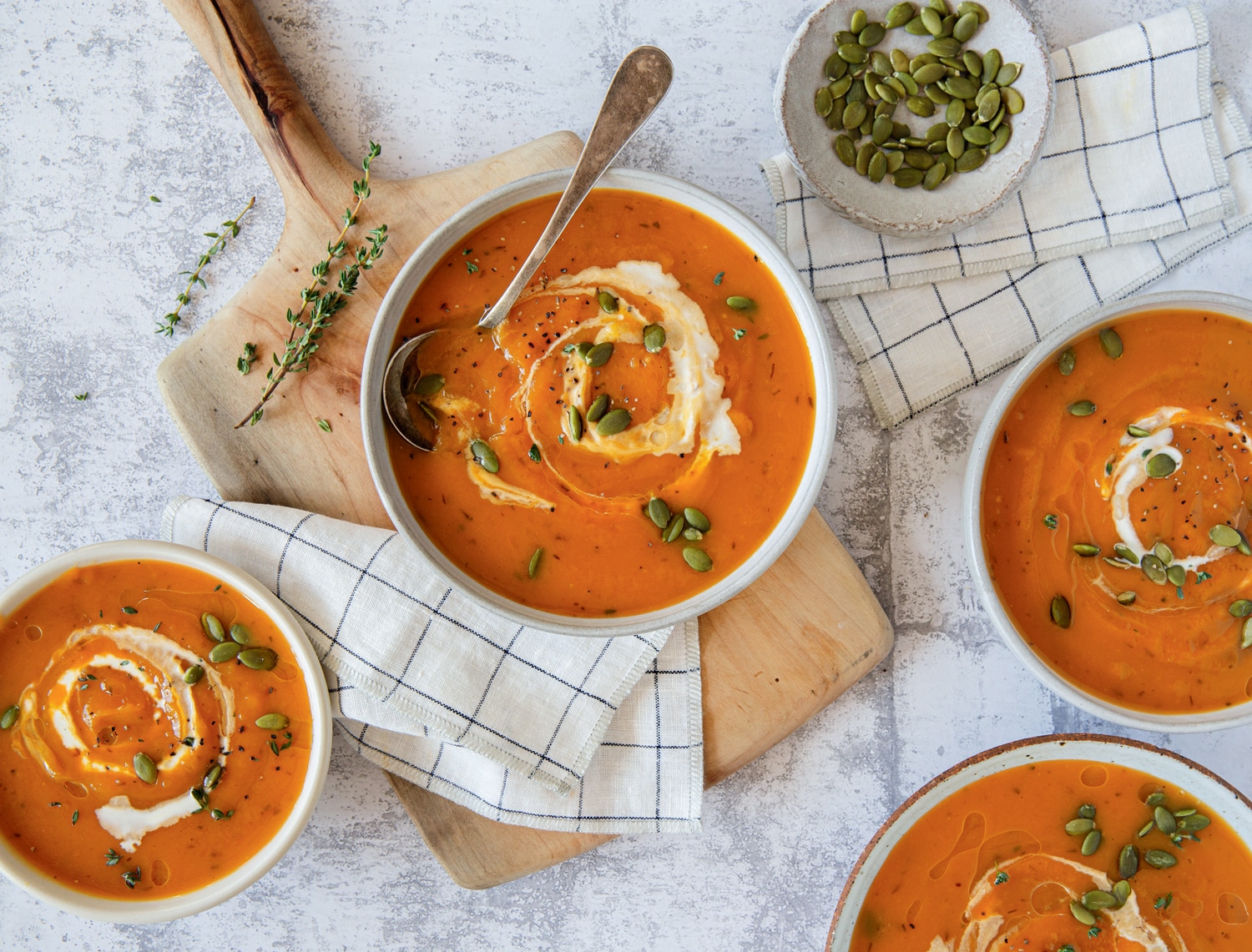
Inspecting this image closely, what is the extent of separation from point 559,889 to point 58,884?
4.19ft

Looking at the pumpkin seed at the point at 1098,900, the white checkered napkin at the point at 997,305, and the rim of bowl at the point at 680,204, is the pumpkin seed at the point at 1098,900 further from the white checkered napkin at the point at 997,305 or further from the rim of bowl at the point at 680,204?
the white checkered napkin at the point at 997,305

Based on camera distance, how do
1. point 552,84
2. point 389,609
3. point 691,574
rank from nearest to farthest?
point 691,574 → point 389,609 → point 552,84

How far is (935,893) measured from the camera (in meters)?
2.29

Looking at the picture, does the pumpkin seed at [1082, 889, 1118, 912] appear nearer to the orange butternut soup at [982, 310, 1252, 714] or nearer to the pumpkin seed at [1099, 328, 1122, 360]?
the orange butternut soup at [982, 310, 1252, 714]

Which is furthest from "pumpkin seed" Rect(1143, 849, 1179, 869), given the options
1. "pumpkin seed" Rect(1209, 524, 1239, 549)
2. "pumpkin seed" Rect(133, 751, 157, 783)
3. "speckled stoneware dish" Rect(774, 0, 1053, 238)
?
"pumpkin seed" Rect(133, 751, 157, 783)

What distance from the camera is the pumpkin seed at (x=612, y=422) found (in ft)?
6.63

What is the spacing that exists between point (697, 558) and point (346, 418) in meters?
1.00

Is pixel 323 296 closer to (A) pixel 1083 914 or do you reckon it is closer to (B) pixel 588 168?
(B) pixel 588 168

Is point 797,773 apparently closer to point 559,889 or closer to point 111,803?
point 559,889

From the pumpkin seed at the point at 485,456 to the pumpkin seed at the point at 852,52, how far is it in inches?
53.5

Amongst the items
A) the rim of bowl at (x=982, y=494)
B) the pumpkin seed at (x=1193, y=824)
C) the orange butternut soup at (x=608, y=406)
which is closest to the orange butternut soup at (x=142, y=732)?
the orange butternut soup at (x=608, y=406)

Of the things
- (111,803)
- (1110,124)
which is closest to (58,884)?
(111,803)

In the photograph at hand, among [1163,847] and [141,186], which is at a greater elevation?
[141,186]

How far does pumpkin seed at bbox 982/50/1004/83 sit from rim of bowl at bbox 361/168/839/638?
0.85m
